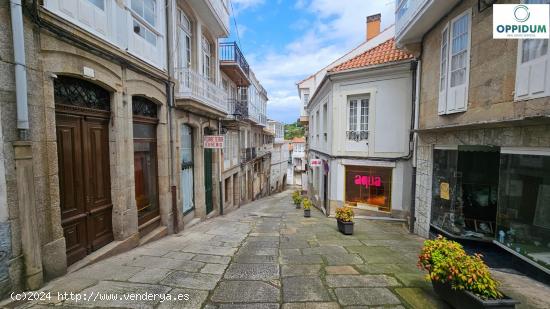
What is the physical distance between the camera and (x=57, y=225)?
13.1 ft

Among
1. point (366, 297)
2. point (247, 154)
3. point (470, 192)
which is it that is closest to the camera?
point (366, 297)

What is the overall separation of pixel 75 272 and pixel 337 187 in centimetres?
902

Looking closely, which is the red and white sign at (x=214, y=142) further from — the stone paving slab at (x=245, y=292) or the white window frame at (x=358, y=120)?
the stone paving slab at (x=245, y=292)

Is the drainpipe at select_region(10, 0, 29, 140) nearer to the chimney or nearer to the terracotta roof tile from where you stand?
the terracotta roof tile

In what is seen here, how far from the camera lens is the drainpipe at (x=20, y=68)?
129 inches

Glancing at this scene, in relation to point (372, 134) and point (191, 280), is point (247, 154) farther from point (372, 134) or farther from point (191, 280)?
point (191, 280)

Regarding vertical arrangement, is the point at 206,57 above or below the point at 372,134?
above

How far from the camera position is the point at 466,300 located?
298cm

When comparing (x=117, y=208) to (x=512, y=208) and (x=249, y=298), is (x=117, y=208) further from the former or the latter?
(x=512, y=208)

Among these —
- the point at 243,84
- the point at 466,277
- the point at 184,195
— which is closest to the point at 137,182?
the point at 184,195

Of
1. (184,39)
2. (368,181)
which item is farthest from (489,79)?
(184,39)

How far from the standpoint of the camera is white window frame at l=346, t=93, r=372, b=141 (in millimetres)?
10242

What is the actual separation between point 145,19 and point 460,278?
860cm

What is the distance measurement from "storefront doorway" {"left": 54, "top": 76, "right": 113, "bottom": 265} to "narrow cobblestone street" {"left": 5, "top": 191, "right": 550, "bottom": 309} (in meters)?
0.69
